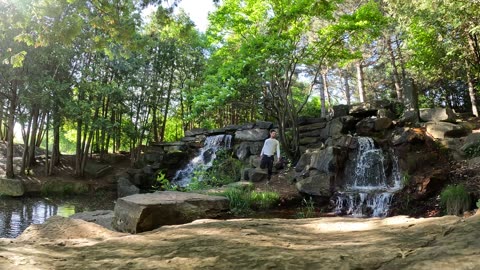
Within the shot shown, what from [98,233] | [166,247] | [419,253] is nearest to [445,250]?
[419,253]

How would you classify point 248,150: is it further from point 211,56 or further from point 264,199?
point 264,199

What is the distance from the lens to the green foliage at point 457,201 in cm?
721

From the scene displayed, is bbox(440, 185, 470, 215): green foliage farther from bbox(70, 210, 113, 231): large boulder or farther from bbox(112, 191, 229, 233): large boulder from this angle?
bbox(70, 210, 113, 231): large boulder

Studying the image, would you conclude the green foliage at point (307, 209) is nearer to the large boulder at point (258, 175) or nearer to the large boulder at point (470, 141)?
the large boulder at point (258, 175)

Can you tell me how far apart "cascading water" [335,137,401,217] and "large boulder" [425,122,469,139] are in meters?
1.84

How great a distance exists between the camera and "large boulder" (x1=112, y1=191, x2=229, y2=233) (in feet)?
16.6

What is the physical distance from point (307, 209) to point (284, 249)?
721 cm

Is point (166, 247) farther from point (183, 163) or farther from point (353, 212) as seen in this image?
point (183, 163)

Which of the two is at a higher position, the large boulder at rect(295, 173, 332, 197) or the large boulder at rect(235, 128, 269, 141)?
the large boulder at rect(235, 128, 269, 141)

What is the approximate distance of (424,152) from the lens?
10.2m

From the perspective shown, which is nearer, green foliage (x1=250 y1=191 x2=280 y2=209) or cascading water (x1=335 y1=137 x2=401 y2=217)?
cascading water (x1=335 y1=137 x2=401 y2=217)

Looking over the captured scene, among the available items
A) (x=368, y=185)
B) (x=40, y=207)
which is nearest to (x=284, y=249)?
(x=368, y=185)

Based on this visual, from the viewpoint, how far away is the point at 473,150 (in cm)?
968

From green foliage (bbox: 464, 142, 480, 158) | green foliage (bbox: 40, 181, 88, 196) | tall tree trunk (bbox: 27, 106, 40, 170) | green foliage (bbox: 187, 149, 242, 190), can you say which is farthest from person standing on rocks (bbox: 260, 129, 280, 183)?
tall tree trunk (bbox: 27, 106, 40, 170)
